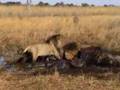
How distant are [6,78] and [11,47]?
641cm

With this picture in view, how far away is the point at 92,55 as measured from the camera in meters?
11.6

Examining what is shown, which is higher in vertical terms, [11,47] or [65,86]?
[65,86]

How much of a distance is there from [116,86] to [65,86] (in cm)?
104

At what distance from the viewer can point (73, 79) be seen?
9.90 metres

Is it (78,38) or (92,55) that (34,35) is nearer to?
(78,38)

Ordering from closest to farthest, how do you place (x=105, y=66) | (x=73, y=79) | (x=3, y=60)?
(x=73, y=79) < (x=105, y=66) < (x=3, y=60)

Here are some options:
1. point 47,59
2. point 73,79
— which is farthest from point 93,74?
point 47,59

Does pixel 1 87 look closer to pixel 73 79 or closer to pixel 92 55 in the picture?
pixel 73 79

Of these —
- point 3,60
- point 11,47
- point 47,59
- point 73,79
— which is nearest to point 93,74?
point 73,79

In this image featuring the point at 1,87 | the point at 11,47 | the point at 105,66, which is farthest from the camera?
the point at 11,47

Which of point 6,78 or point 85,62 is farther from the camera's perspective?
point 85,62

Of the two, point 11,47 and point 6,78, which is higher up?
point 6,78

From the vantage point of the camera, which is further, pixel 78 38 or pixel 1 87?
pixel 78 38

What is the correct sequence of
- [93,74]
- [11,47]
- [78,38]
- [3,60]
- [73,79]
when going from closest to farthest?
[73,79], [93,74], [3,60], [11,47], [78,38]
